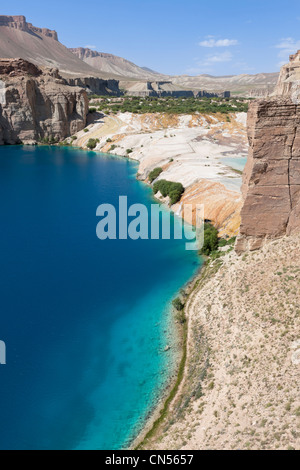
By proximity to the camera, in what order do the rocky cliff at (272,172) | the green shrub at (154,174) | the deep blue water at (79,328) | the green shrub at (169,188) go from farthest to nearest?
the green shrub at (154,174), the green shrub at (169,188), the rocky cliff at (272,172), the deep blue water at (79,328)

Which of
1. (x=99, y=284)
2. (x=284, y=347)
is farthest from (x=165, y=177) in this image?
(x=284, y=347)

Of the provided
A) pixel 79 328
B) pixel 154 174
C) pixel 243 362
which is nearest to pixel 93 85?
pixel 154 174

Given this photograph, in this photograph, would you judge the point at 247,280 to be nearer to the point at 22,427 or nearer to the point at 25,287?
the point at 22,427

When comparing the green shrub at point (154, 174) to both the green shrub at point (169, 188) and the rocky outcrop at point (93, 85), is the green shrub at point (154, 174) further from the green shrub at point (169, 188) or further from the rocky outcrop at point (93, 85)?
the rocky outcrop at point (93, 85)

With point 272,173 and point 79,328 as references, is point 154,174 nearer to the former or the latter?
point 272,173

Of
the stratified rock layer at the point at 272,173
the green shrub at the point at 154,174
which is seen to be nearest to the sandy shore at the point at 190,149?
the green shrub at the point at 154,174

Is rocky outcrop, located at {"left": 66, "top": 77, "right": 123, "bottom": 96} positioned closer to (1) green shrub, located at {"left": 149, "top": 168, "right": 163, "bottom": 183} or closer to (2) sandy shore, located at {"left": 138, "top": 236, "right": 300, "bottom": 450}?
(1) green shrub, located at {"left": 149, "top": 168, "right": 163, "bottom": 183}
